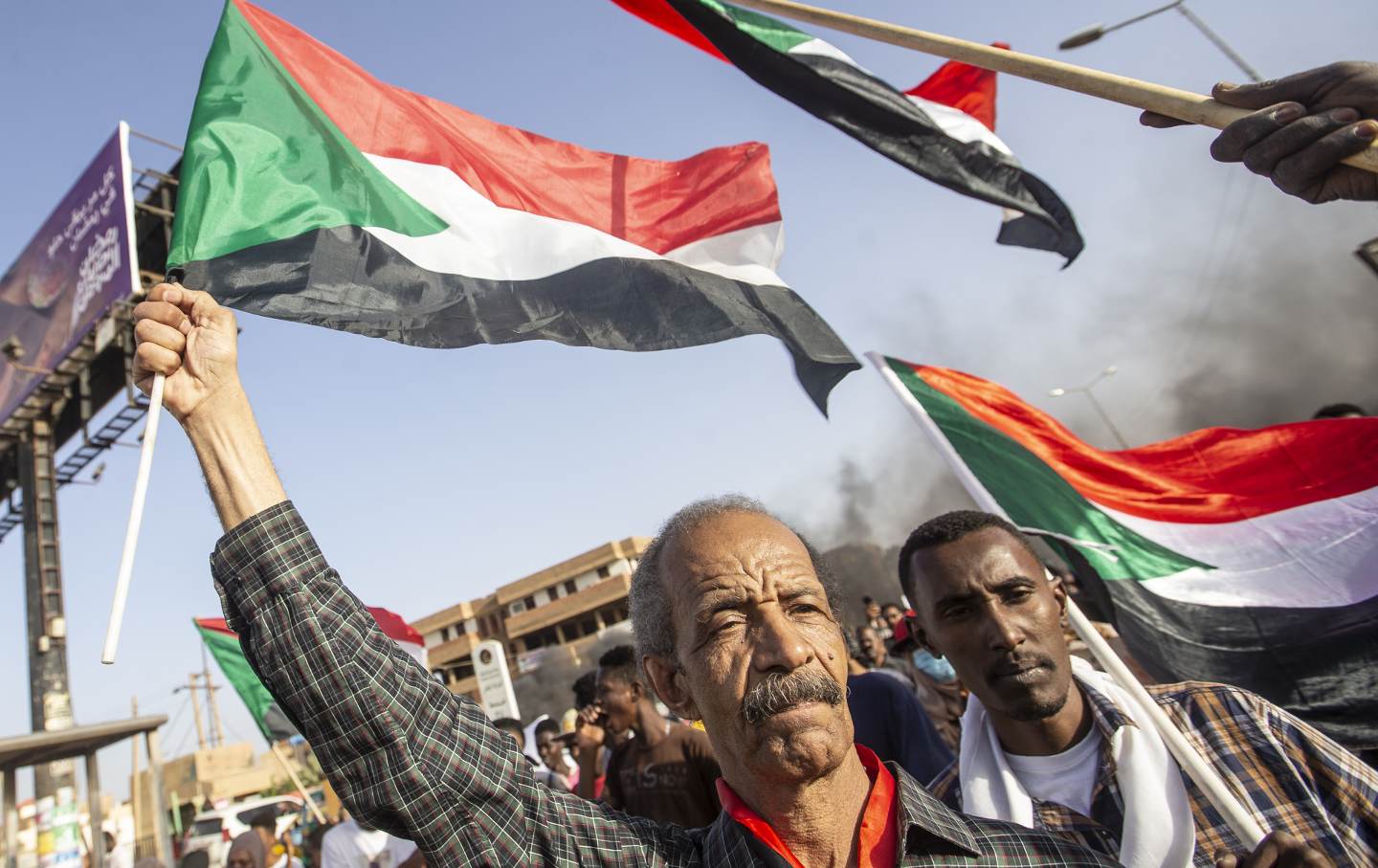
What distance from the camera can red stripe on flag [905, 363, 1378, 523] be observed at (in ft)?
13.1

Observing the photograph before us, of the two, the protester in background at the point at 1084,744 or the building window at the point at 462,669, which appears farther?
the building window at the point at 462,669

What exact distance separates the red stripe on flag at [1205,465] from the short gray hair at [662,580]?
2.25 meters

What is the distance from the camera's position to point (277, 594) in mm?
1489

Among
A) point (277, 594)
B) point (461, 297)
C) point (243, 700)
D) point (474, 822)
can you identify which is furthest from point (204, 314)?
point (243, 700)

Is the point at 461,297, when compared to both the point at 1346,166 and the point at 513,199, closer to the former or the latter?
the point at 513,199

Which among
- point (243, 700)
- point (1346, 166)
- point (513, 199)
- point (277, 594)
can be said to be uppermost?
point (513, 199)

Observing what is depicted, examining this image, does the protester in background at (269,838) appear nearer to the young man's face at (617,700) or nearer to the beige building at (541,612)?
the young man's face at (617,700)

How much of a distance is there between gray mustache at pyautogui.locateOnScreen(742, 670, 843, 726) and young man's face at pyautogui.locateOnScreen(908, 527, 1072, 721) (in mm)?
1209

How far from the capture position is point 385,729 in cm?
142

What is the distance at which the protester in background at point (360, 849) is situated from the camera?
246 inches

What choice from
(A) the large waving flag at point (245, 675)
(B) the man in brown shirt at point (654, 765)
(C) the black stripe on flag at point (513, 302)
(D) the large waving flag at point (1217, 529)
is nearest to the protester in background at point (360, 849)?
(A) the large waving flag at point (245, 675)

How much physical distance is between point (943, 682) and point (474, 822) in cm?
432

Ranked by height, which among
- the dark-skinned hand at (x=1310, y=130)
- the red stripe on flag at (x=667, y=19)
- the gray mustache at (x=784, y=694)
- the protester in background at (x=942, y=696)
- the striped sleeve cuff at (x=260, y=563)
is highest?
the red stripe on flag at (x=667, y=19)

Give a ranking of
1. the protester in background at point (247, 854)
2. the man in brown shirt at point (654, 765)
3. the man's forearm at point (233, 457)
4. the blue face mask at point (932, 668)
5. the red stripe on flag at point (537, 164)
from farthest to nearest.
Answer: the protester in background at point (247, 854)
the blue face mask at point (932, 668)
the man in brown shirt at point (654, 765)
the red stripe on flag at point (537, 164)
the man's forearm at point (233, 457)
